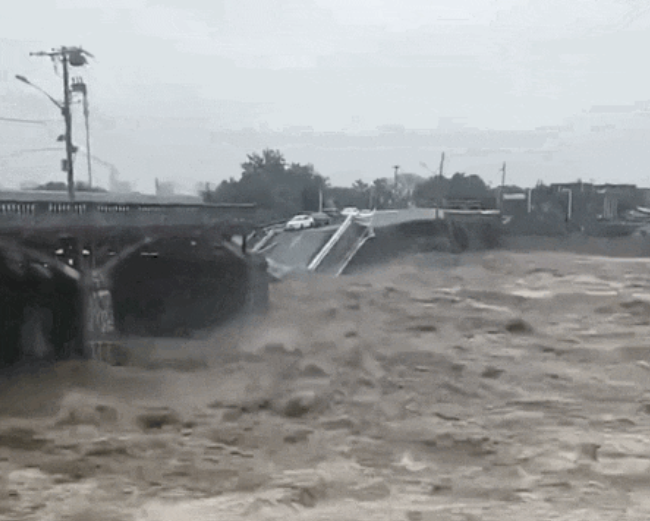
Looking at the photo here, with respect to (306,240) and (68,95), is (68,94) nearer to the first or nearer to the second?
(68,95)

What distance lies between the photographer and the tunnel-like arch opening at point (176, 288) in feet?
89.7

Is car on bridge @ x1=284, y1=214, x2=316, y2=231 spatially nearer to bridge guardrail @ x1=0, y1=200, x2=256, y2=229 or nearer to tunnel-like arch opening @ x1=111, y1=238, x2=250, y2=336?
tunnel-like arch opening @ x1=111, y1=238, x2=250, y2=336

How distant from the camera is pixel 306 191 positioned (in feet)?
205

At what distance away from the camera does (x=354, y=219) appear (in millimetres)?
48969

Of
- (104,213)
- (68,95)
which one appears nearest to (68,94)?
(68,95)

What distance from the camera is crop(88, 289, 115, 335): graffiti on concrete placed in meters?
22.4

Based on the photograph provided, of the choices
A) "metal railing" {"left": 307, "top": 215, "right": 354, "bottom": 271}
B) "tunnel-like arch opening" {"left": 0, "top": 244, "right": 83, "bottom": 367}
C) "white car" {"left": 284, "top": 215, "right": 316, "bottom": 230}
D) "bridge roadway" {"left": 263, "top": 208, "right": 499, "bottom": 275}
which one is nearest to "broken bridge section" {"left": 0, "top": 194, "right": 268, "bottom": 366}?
"tunnel-like arch opening" {"left": 0, "top": 244, "right": 83, "bottom": 367}

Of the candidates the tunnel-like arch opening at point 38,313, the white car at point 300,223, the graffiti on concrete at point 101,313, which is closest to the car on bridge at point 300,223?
the white car at point 300,223

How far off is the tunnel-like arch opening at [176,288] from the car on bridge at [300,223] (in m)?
17.4

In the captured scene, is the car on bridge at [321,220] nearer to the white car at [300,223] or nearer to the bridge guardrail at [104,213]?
the white car at [300,223]

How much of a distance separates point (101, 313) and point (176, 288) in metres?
3.91

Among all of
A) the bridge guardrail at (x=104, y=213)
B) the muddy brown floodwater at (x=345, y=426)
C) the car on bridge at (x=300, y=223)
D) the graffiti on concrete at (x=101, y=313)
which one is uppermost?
the bridge guardrail at (x=104, y=213)

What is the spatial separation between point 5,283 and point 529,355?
1524 centimetres

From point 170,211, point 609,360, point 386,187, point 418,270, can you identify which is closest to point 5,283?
point 170,211
